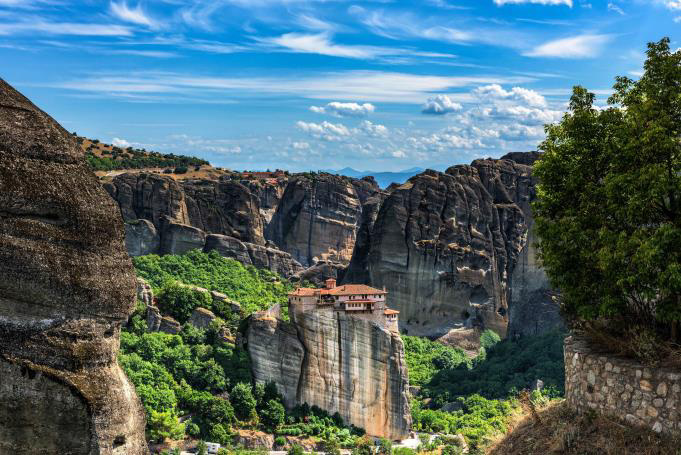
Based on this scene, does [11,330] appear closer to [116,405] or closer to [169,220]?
[116,405]

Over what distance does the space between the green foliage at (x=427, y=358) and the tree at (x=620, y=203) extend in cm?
6178

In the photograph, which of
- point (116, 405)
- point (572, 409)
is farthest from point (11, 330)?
point (572, 409)

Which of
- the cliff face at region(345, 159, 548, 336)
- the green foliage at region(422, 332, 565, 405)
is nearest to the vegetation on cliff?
the cliff face at region(345, 159, 548, 336)

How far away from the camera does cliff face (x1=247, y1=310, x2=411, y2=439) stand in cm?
5547

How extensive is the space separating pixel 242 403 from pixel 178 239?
33773mm

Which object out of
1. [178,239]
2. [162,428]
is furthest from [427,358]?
[162,428]

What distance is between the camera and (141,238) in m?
81.4

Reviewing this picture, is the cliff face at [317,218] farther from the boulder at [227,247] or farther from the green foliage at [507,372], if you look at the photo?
the green foliage at [507,372]

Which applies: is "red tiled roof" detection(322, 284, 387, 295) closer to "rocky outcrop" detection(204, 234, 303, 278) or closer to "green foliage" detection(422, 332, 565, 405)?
"green foliage" detection(422, 332, 565, 405)

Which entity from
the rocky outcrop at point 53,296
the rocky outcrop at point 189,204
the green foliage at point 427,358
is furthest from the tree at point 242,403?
the rocky outcrop at point 53,296

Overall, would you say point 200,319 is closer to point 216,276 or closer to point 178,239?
point 216,276

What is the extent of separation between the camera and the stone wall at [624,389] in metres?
9.09

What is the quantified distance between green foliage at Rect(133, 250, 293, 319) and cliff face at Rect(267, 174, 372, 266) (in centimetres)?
2943

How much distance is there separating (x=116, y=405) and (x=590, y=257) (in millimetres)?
6455
